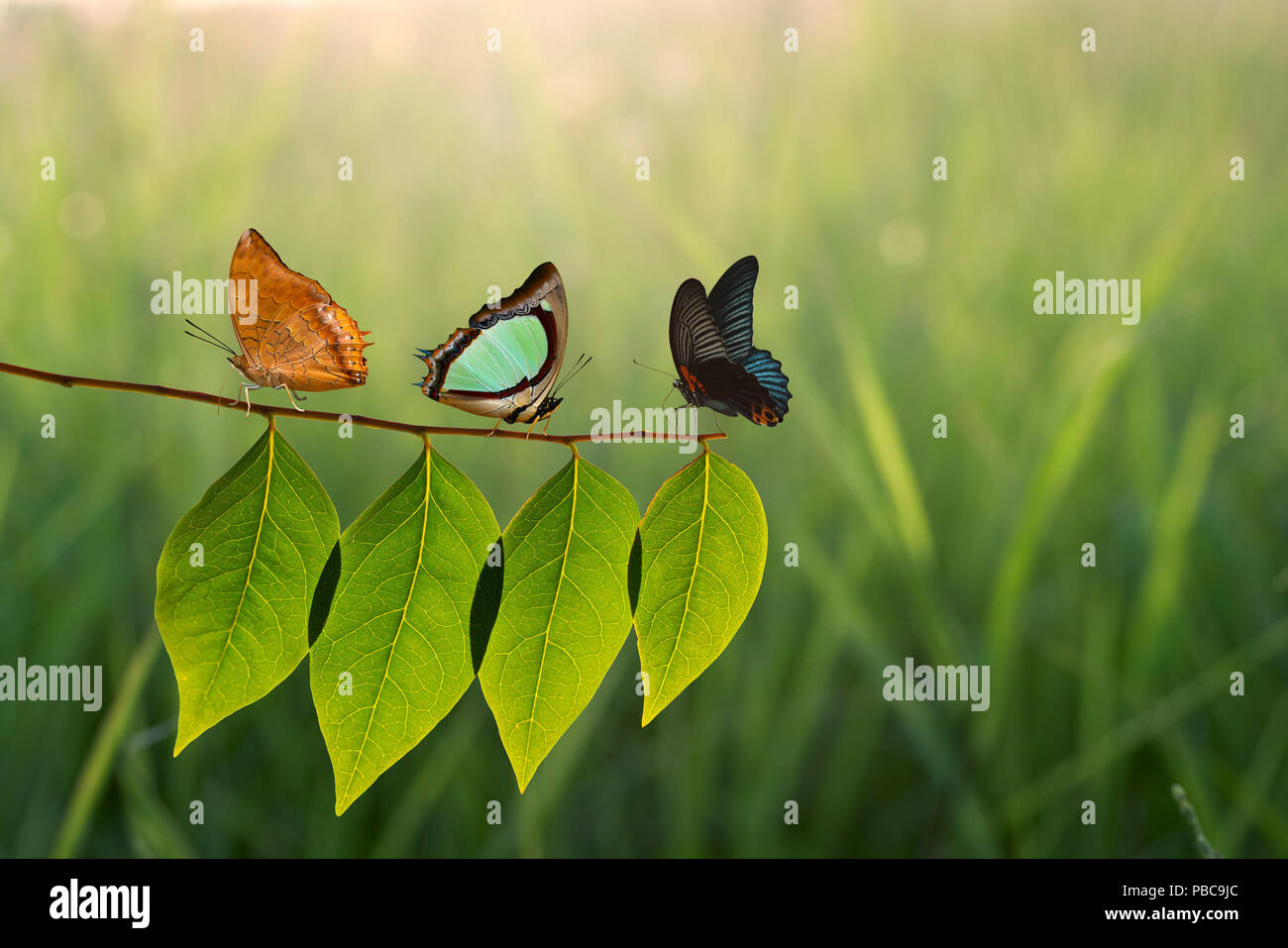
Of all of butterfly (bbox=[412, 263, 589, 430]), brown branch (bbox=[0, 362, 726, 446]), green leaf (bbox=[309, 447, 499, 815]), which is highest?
butterfly (bbox=[412, 263, 589, 430])

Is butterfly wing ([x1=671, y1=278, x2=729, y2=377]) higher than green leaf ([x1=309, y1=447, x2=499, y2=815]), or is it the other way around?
butterfly wing ([x1=671, y1=278, x2=729, y2=377])

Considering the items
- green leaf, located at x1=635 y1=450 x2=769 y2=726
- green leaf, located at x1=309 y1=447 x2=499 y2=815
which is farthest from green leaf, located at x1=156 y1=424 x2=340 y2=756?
green leaf, located at x1=635 y1=450 x2=769 y2=726

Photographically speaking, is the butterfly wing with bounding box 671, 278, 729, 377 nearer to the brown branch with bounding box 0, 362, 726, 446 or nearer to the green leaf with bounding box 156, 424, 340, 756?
the brown branch with bounding box 0, 362, 726, 446

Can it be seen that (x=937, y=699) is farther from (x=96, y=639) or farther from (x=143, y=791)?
(x=96, y=639)

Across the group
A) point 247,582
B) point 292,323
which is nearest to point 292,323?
point 292,323

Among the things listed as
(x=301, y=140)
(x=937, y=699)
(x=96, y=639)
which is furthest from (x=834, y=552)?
(x=301, y=140)
